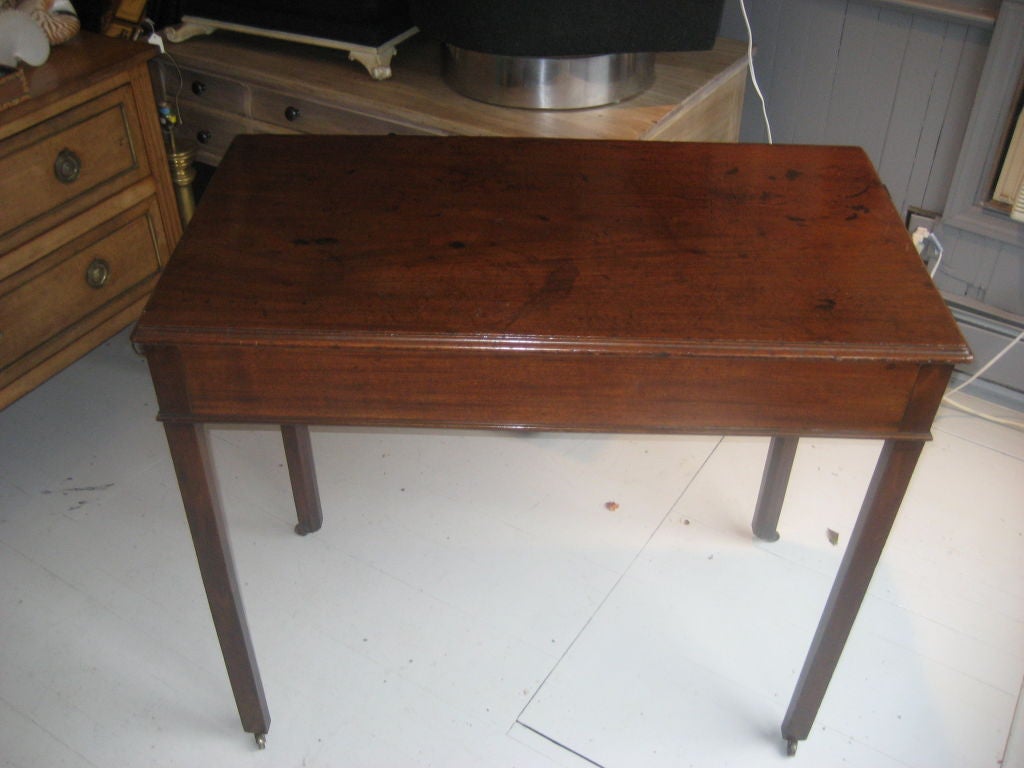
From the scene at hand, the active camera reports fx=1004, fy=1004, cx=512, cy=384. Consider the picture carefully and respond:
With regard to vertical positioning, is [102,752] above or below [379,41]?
below

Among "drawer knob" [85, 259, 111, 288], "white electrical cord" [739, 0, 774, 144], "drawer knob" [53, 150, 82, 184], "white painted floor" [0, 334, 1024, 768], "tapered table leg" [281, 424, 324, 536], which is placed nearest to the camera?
"white painted floor" [0, 334, 1024, 768]

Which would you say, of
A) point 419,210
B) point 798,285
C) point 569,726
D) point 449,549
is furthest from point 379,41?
point 569,726

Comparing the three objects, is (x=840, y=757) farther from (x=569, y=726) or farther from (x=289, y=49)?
(x=289, y=49)

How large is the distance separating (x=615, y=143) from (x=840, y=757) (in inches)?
30.7

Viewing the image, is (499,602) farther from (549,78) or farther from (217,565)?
(549,78)

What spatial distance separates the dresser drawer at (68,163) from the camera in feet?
4.67

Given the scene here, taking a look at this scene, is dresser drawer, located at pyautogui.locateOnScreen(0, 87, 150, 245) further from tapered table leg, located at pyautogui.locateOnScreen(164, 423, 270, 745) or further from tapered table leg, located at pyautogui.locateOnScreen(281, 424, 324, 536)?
tapered table leg, located at pyautogui.locateOnScreen(164, 423, 270, 745)

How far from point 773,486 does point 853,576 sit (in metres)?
0.40

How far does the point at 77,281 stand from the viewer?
158 centimetres

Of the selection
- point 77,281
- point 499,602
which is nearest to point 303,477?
point 499,602

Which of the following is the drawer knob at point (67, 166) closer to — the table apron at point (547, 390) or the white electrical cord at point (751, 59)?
the table apron at point (547, 390)

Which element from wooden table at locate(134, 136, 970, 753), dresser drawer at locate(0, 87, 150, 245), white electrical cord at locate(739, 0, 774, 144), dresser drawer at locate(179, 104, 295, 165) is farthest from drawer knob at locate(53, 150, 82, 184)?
white electrical cord at locate(739, 0, 774, 144)

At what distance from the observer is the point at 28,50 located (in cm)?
144

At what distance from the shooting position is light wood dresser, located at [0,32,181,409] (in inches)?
56.7
